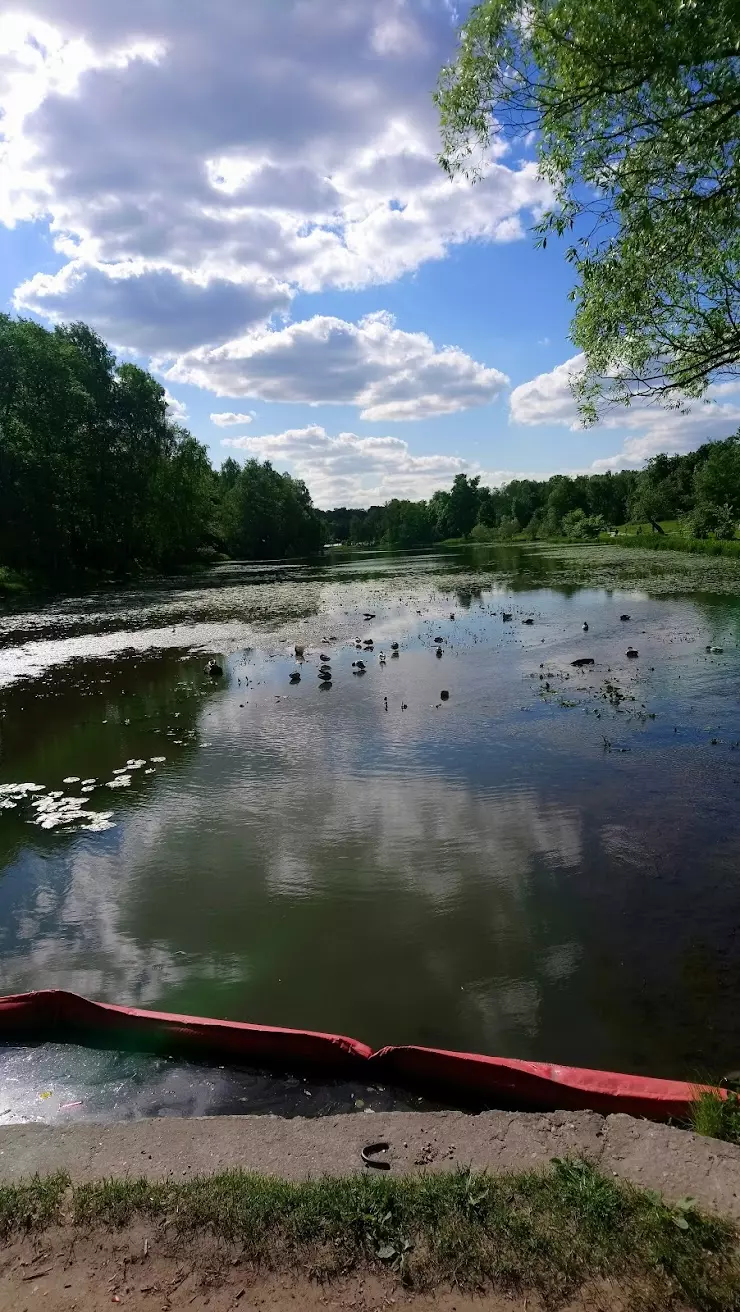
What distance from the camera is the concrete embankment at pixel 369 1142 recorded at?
11.9 feet

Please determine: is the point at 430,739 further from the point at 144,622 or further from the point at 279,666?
the point at 144,622

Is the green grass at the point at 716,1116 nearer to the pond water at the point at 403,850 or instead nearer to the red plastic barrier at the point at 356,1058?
the red plastic barrier at the point at 356,1058

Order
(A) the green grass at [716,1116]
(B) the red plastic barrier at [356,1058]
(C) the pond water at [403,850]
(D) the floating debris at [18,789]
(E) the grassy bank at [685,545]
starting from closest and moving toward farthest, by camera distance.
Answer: (A) the green grass at [716,1116] → (B) the red plastic barrier at [356,1058] → (C) the pond water at [403,850] → (D) the floating debris at [18,789] → (E) the grassy bank at [685,545]

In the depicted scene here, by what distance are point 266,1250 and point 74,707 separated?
14.9 m

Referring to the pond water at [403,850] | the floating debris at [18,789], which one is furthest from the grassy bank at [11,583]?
the floating debris at [18,789]

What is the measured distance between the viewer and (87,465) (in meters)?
57.9

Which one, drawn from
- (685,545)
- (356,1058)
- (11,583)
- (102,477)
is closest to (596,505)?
(685,545)

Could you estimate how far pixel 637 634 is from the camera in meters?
22.5

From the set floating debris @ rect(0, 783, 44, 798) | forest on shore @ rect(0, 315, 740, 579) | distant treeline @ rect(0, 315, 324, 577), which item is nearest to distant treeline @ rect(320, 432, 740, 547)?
forest on shore @ rect(0, 315, 740, 579)

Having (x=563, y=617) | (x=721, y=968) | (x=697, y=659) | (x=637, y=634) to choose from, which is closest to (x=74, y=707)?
(x=721, y=968)

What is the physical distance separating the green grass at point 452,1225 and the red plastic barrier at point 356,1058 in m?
0.76

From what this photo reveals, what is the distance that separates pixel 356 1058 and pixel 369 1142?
0.74 metres

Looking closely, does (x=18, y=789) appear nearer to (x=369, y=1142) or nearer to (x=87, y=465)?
(x=369, y=1142)

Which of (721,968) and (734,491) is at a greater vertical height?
(734,491)
